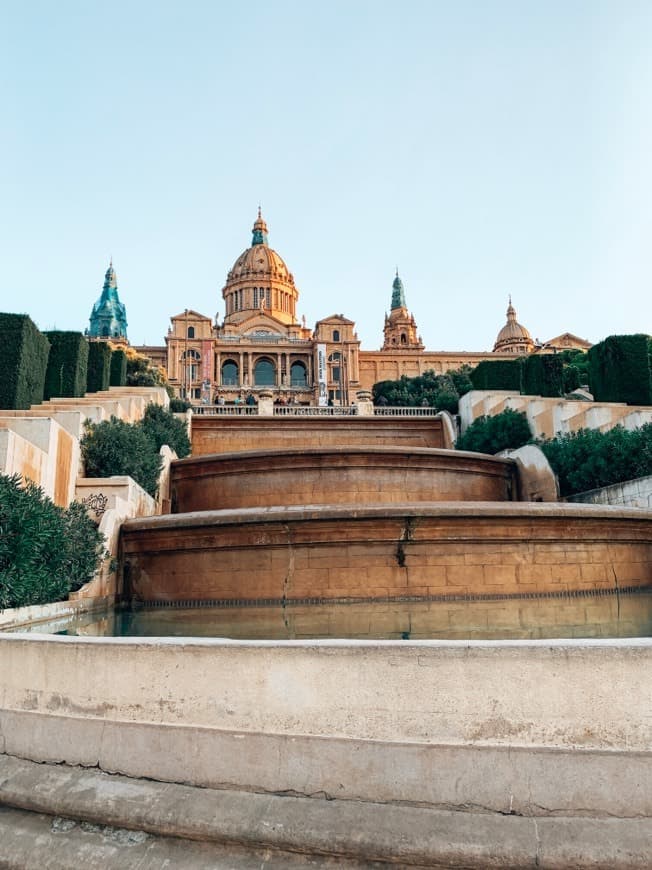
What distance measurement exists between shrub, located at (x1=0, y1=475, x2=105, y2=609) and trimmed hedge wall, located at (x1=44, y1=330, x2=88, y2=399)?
1284cm

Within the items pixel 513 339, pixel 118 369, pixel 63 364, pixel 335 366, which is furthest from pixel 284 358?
pixel 63 364

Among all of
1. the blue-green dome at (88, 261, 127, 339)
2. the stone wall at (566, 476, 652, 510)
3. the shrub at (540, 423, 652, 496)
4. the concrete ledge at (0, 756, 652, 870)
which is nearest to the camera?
the concrete ledge at (0, 756, 652, 870)

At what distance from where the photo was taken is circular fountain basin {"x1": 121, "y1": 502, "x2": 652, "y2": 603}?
8.04 meters

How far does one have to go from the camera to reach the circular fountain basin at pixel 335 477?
12297 millimetres

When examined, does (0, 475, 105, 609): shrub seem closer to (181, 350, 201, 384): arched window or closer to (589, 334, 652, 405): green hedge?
(589, 334, 652, 405): green hedge

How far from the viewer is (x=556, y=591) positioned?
822cm

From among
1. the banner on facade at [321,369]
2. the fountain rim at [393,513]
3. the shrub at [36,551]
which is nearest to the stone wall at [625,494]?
the fountain rim at [393,513]

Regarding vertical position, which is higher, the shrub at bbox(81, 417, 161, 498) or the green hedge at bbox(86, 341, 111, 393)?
the green hedge at bbox(86, 341, 111, 393)

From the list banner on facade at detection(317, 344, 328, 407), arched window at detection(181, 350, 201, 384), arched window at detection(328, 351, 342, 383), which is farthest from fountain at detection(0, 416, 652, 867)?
arched window at detection(328, 351, 342, 383)

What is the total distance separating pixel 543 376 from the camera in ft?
82.8

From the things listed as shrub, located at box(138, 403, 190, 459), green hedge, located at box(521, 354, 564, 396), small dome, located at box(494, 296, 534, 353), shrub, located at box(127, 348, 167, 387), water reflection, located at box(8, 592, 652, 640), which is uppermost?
small dome, located at box(494, 296, 534, 353)

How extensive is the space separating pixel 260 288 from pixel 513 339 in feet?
138

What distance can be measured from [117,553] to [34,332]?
9248 millimetres

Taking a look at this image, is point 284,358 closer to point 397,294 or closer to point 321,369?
point 321,369
